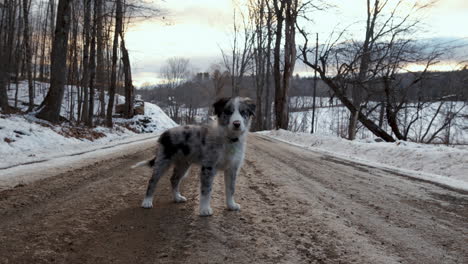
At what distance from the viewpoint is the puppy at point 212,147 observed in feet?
14.6

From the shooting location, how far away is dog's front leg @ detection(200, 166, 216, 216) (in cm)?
444

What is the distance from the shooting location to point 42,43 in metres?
53.5

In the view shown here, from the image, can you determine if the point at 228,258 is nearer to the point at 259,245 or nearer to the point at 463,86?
the point at 259,245

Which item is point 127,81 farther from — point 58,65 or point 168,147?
point 168,147

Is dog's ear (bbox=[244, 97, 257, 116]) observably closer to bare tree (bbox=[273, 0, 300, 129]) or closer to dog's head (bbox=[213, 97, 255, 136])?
dog's head (bbox=[213, 97, 255, 136])

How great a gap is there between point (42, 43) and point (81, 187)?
5577 centimetres

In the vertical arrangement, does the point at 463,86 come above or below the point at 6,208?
above

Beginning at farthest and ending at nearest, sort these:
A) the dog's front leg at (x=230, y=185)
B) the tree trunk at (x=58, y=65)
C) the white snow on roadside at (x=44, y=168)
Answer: the tree trunk at (x=58, y=65) → the white snow on roadside at (x=44, y=168) → the dog's front leg at (x=230, y=185)

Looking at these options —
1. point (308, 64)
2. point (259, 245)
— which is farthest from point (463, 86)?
point (259, 245)

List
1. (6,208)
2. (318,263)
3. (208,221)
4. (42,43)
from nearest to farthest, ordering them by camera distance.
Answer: (318,263) < (208,221) < (6,208) < (42,43)

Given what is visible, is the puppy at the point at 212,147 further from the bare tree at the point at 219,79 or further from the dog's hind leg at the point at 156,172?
the bare tree at the point at 219,79

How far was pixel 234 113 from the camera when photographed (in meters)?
4.36

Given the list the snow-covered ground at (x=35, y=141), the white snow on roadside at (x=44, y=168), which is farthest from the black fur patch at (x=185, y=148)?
the snow-covered ground at (x=35, y=141)

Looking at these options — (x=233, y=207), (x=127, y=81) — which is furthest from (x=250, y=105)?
(x=127, y=81)
